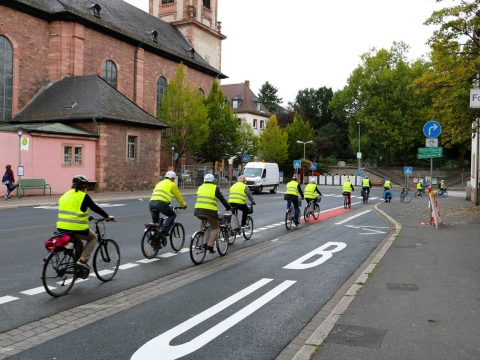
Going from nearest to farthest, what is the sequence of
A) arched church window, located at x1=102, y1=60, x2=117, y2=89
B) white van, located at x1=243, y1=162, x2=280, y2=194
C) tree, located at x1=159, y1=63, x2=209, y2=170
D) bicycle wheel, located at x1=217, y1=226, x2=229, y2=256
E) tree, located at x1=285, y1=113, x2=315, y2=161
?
bicycle wheel, located at x1=217, y1=226, x2=229, y2=256 → white van, located at x1=243, y1=162, x2=280, y2=194 → arched church window, located at x1=102, y1=60, x2=117, y2=89 → tree, located at x1=159, y1=63, x2=209, y2=170 → tree, located at x1=285, y1=113, x2=315, y2=161

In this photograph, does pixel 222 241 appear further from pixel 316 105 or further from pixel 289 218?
pixel 316 105

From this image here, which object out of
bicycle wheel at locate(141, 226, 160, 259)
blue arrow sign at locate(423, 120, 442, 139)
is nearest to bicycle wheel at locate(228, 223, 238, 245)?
bicycle wheel at locate(141, 226, 160, 259)

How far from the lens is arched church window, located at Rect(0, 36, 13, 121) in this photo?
3126cm

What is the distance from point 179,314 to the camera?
5.74 m

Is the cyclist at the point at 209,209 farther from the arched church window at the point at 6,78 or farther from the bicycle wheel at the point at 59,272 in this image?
the arched church window at the point at 6,78

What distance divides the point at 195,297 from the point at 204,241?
2.82 meters

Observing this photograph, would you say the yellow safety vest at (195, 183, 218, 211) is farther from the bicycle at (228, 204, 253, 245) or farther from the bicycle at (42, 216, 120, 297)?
the bicycle at (42, 216, 120, 297)

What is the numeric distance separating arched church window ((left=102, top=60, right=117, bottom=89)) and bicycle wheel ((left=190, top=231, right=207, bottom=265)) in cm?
3209

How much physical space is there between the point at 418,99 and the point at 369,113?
6.68 metres

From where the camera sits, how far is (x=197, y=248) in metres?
9.09

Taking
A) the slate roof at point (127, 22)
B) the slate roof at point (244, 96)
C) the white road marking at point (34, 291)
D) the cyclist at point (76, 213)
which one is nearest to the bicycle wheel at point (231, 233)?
the cyclist at point (76, 213)

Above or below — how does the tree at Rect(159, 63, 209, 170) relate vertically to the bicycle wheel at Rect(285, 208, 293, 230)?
above

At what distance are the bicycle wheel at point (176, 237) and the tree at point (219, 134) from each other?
110ft

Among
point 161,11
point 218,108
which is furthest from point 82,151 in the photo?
point 161,11
